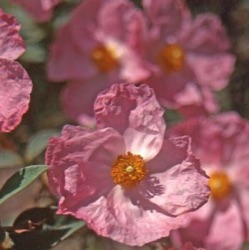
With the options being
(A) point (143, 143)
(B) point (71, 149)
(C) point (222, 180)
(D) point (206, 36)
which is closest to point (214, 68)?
(D) point (206, 36)

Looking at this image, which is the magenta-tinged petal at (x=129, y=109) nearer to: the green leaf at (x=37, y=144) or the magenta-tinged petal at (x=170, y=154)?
the magenta-tinged petal at (x=170, y=154)

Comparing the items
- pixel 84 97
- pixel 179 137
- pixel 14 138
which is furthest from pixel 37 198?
pixel 179 137

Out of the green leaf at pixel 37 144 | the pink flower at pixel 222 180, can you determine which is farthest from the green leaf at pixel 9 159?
the pink flower at pixel 222 180

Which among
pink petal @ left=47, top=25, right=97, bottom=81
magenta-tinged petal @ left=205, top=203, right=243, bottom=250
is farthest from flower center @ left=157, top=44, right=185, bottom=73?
magenta-tinged petal @ left=205, top=203, right=243, bottom=250

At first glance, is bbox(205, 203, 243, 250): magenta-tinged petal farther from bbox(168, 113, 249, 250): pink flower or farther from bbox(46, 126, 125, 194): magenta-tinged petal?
bbox(46, 126, 125, 194): magenta-tinged petal

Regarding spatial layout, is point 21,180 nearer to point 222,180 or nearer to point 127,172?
point 127,172

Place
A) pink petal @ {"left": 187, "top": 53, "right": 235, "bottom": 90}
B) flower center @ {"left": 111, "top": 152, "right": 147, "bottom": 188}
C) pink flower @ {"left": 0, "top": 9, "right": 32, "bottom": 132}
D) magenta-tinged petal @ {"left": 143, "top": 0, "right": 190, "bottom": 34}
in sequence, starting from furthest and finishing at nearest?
1. pink petal @ {"left": 187, "top": 53, "right": 235, "bottom": 90}
2. magenta-tinged petal @ {"left": 143, "top": 0, "right": 190, "bottom": 34}
3. flower center @ {"left": 111, "top": 152, "right": 147, "bottom": 188}
4. pink flower @ {"left": 0, "top": 9, "right": 32, "bottom": 132}
